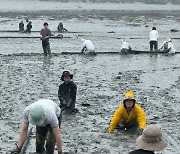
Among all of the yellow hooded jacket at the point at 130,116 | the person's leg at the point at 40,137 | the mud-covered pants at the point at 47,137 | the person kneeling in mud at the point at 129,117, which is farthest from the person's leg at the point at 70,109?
the mud-covered pants at the point at 47,137

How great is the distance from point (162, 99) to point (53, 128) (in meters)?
6.45

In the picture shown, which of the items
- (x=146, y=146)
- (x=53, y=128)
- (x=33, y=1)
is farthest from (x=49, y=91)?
(x=33, y=1)

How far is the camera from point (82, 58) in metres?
21.5

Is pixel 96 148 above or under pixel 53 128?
under

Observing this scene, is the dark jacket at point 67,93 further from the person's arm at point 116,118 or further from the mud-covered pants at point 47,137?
the mud-covered pants at point 47,137

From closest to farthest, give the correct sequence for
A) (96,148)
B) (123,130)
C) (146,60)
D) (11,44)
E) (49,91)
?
(96,148)
(123,130)
(49,91)
(146,60)
(11,44)

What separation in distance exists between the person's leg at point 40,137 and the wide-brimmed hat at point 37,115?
79 cm

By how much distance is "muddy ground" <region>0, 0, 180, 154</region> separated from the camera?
992 centimetres

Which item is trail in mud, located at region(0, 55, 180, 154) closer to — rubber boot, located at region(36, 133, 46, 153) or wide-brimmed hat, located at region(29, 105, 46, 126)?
rubber boot, located at region(36, 133, 46, 153)

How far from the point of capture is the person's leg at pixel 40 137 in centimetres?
828

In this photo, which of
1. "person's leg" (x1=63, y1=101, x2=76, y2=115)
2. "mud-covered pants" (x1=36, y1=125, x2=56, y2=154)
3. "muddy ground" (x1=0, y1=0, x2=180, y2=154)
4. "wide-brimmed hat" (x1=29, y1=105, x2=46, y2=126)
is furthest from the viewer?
"person's leg" (x1=63, y1=101, x2=76, y2=115)

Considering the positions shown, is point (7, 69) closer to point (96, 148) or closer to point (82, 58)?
point (82, 58)

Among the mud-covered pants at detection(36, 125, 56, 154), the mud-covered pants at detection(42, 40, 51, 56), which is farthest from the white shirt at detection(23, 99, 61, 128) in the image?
the mud-covered pants at detection(42, 40, 51, 56)

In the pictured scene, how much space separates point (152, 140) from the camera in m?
5.20
